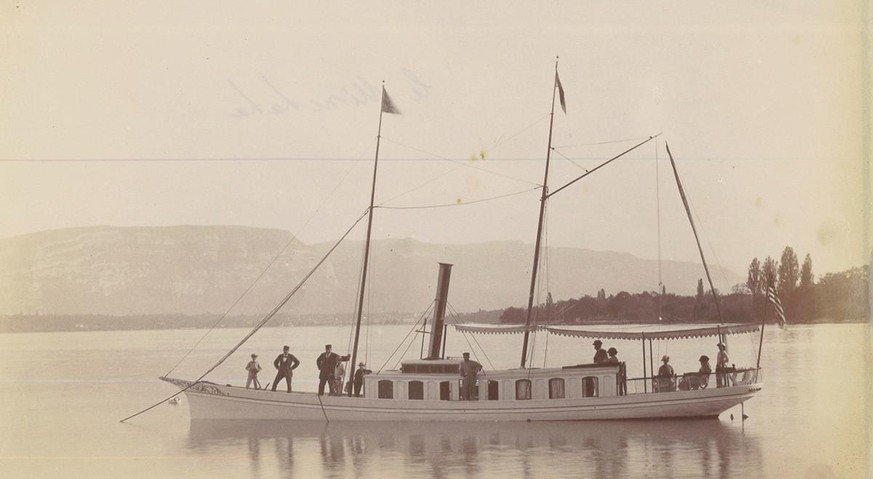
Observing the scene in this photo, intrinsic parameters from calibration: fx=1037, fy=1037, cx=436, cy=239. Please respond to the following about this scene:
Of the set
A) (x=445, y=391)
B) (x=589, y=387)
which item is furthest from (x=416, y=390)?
(x=589, y=387)

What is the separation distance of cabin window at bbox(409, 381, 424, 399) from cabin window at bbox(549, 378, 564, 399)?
4.29 metres

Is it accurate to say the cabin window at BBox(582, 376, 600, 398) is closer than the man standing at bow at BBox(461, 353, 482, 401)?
No

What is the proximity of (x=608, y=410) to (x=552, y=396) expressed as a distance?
6.27ft

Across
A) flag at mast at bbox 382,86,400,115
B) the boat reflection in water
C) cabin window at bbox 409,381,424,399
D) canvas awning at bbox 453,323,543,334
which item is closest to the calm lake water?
the boat reflection in water

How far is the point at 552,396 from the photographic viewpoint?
34.5m

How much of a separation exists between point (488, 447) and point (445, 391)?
5294 millimetres

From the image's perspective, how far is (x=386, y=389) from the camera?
115 ft

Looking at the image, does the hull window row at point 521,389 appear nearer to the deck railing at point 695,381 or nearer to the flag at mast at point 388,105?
the deck railing at point 695,381

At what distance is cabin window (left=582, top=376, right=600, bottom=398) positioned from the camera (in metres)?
34.4

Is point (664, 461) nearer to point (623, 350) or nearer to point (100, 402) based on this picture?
point (100, 402)

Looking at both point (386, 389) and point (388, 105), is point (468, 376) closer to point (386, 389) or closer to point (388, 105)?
point (386, 389)

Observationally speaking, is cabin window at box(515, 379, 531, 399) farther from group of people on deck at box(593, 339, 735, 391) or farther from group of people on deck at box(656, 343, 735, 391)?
group of people on deck at box(656, 343, 735, 391)

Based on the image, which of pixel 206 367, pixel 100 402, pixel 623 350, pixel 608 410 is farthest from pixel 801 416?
pixel 623 350

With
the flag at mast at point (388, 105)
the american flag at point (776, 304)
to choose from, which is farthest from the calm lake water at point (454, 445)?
the flag at mast at point (388, 105)
